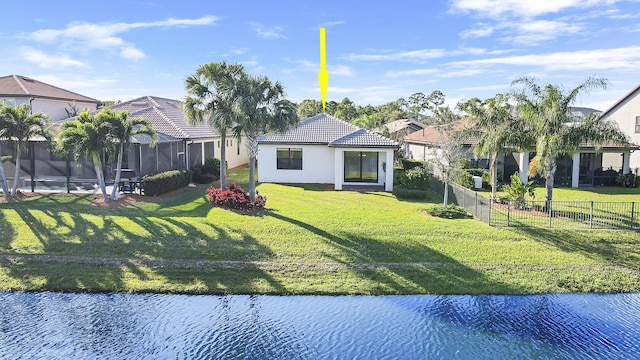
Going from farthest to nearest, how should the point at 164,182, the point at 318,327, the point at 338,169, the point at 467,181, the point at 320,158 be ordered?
the point at 320,158
the point at 467,181
the point at 338,169
the point at 164,182
the point at 318,327

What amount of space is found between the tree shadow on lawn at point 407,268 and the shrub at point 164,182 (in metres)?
9.92

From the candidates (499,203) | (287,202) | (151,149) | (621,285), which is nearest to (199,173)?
(151,149)

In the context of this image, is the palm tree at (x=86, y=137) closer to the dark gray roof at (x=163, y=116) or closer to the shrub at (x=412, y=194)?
the dark gray roof at (x=163, y=116)

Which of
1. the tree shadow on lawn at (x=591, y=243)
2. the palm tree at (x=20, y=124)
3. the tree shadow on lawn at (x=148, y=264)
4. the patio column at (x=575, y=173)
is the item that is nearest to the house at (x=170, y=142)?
the palm tree at (x=20, y=124)

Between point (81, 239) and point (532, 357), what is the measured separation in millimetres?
15369

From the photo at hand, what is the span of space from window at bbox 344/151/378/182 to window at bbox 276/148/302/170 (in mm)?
3115

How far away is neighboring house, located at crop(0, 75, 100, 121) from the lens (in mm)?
35406

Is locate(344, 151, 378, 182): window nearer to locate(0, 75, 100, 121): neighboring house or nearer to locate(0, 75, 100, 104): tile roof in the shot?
locate(0, 75, 100, 121): neighboring house

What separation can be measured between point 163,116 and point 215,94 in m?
11.3

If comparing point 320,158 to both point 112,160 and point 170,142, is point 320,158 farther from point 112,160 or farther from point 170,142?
point 112,160

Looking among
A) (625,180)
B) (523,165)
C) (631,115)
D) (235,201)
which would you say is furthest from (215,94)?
(631,115)

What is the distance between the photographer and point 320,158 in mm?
29547

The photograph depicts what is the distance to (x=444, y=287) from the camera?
14.3m

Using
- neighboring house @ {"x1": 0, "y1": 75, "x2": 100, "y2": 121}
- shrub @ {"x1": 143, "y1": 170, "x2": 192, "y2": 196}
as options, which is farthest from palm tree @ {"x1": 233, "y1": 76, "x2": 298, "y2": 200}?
neighboring house @ {"x1": 0, "y1": 75, "x2": 100, "y2": 121}
